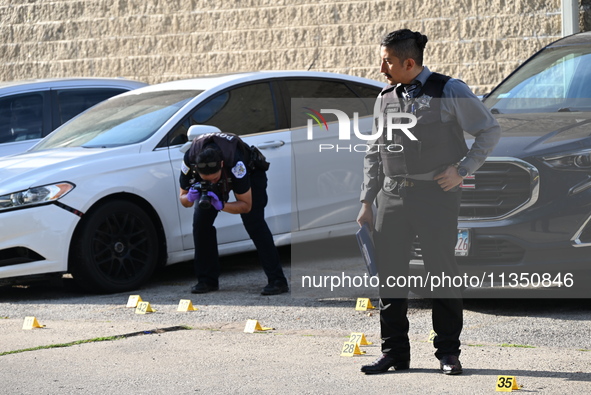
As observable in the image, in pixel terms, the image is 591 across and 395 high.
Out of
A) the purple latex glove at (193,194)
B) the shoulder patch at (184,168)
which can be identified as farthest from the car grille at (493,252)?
the shoulder patch at (184,168)

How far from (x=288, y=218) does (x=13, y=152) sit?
285cm

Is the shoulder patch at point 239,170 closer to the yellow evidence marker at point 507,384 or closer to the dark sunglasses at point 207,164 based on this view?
the dark sunglasses at point 207,164

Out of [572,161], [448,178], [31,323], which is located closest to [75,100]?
[31,323]

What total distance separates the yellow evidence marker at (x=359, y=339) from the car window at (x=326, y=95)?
10.8 feet

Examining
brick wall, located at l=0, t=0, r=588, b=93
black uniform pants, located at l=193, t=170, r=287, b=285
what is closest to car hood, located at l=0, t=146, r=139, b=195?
black uniform pants, located at l=193, t=170, r=287, b=285

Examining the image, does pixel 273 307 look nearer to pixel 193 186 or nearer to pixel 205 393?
pixel 193 186

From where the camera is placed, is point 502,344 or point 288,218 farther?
point 288,218

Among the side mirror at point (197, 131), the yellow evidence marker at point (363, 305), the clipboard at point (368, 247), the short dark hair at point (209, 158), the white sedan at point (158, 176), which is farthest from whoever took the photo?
the side mirror at point (197, 131)

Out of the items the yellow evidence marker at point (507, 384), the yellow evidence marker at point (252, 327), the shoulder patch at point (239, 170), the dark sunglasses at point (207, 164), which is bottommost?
the yellow evidence marker at point (252, 327)

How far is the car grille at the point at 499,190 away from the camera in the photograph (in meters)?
6.63

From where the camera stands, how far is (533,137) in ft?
22.2

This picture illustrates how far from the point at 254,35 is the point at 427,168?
32.6ft

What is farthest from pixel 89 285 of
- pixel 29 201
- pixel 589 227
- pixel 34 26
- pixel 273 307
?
pixel 34 26

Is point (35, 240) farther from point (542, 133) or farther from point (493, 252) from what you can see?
point (542, 133)
